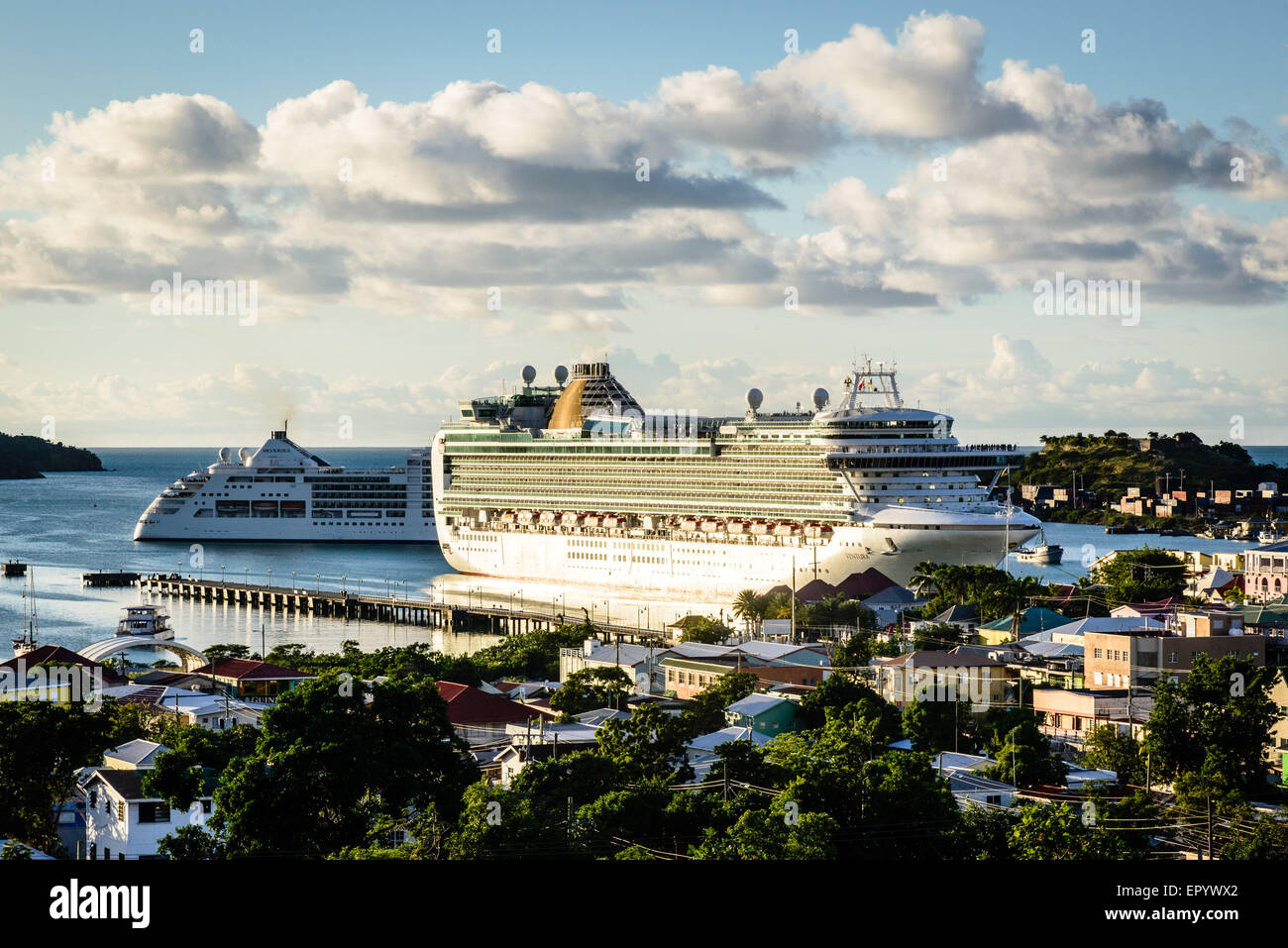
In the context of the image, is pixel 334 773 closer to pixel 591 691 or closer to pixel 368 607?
pixel 591 691

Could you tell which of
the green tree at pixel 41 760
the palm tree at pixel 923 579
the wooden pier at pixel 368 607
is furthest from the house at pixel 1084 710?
the palm tree at pixel 923 579

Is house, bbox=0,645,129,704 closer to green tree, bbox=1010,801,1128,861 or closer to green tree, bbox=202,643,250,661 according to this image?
green tree, bbox=202,643,250,661

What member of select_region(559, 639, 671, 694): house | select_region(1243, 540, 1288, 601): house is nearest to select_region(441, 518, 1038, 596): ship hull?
select_region(1243, 540, 1288, 601): house

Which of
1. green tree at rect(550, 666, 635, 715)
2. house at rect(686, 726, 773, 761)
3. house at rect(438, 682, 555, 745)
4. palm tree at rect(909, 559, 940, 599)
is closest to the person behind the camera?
house at rect(686, 726, 773, 761)

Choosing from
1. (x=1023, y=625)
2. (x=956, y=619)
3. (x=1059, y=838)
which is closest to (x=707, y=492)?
(x=956, y=619)

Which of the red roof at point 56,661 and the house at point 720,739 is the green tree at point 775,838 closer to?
the house at point 720,739
